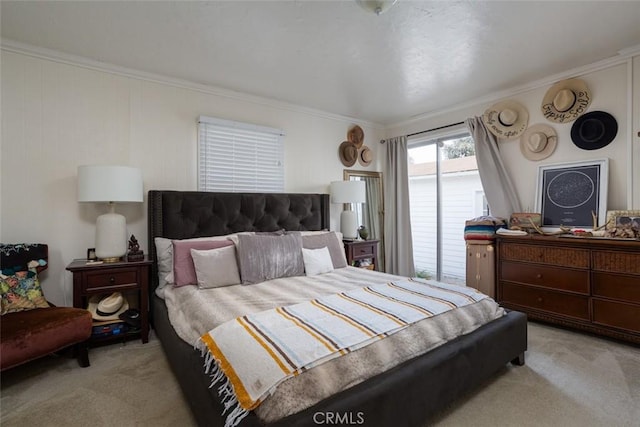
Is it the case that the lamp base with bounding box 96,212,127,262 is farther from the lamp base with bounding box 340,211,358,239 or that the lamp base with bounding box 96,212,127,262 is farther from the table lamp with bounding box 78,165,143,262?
the lamp base with bounding box 340,211,358,239

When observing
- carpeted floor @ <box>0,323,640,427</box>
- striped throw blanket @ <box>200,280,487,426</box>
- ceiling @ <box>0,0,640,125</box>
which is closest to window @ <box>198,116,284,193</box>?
ceiling @ <box>0,0,640,125</box>

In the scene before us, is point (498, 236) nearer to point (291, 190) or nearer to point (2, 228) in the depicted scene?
point (291, 190)

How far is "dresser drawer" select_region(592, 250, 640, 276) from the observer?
2414 mm

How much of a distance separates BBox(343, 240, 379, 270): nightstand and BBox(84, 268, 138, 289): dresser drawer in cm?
237

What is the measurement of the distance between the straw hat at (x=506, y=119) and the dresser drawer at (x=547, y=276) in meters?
1.52

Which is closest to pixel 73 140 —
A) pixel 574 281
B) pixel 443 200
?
pixel 443 200

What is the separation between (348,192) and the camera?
4035mm

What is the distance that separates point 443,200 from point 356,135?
63.7 inches

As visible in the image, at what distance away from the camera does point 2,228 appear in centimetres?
243

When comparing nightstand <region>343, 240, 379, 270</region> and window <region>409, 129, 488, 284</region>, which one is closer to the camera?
nightstand <region>343, 240, 379, 270</region>

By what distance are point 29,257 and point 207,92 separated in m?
2.23

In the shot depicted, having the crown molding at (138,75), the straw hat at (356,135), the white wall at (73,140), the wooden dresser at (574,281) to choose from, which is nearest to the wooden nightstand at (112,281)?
the white wall at (73,140)

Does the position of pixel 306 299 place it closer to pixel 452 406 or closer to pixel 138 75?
pixel 452 406

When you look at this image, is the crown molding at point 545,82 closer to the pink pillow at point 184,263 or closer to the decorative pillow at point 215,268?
the decorative pillow at point 215,268
